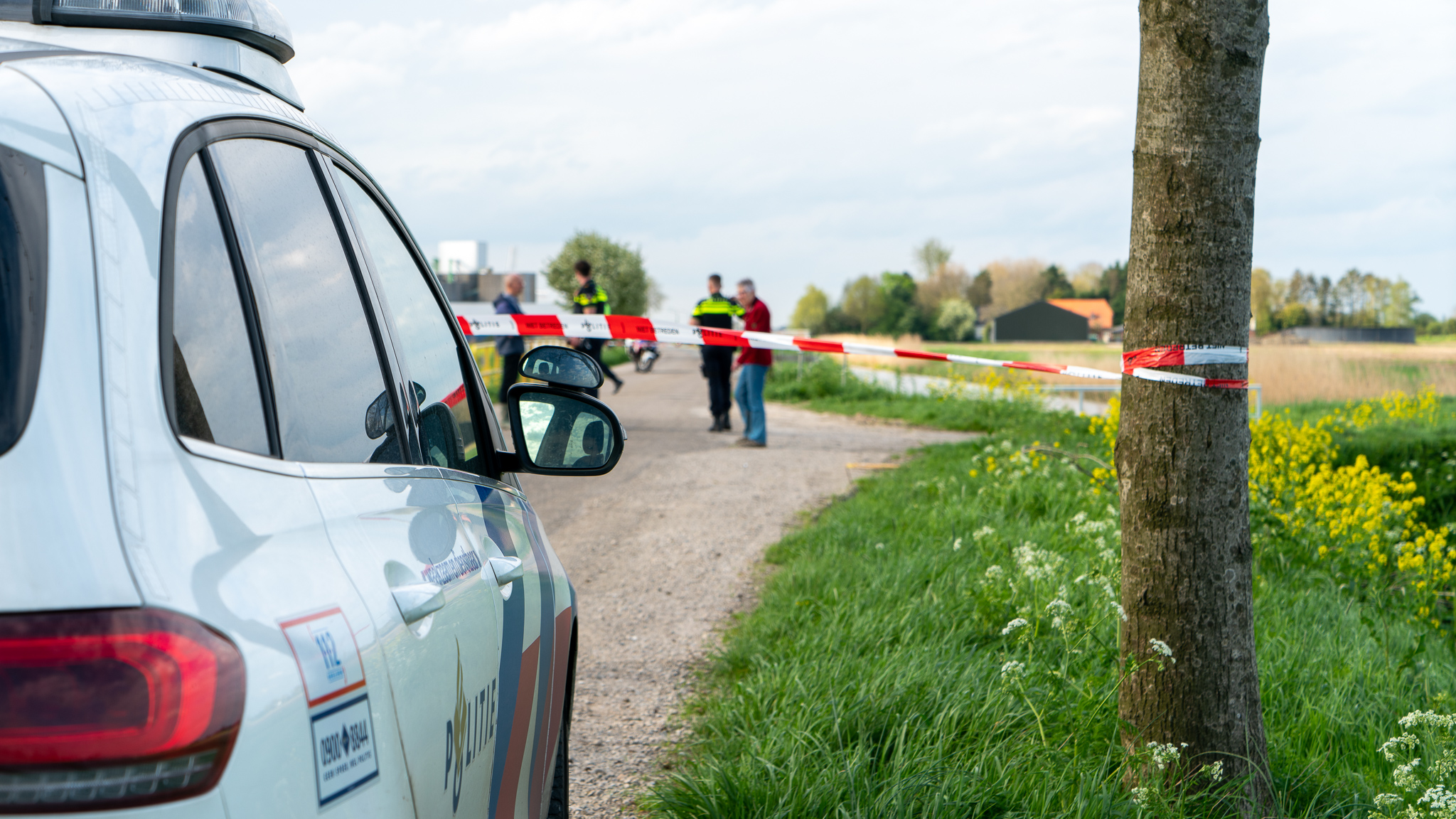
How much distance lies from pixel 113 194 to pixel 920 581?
4224mm

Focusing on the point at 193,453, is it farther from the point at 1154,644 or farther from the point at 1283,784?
the point at 1283,784

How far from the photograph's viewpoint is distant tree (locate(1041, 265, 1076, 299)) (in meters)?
76.1

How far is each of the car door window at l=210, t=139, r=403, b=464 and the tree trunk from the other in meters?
1.97

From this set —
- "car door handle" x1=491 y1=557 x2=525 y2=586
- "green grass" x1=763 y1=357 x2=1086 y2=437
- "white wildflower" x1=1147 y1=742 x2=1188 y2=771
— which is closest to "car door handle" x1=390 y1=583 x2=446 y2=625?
"car door handle" x1=491 y1=557 x2=525 y2=586

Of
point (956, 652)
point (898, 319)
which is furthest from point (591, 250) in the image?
point (956, 652)

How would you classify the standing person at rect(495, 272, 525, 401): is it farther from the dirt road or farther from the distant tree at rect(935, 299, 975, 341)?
the distant tree at rect(935, 299, 975, 341)

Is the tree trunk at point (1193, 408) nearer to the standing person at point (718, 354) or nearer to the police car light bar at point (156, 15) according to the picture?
the police car light bar at point (156, 15)

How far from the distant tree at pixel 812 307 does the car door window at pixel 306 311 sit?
10623 cm

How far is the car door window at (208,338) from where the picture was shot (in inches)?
43.7

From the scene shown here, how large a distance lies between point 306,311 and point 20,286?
0.53 m

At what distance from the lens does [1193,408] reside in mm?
2721

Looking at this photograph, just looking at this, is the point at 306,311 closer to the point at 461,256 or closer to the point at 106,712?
the point at 106,712

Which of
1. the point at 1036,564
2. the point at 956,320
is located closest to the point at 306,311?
the point at 1036,564

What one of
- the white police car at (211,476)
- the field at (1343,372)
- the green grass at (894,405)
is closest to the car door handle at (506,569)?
the white police car at (211,476)
